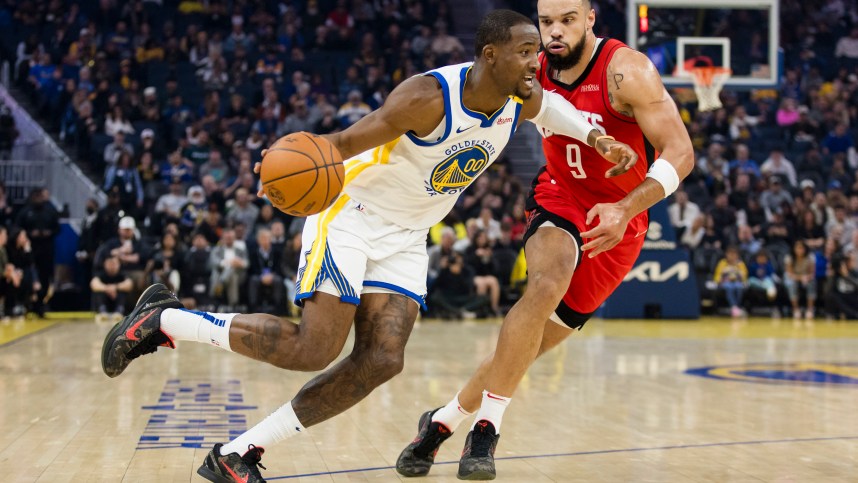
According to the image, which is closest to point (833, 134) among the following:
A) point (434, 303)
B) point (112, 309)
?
point (434, 303)

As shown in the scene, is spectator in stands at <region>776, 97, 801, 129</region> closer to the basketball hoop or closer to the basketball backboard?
the basketball backboard

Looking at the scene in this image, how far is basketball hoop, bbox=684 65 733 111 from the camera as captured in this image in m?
13.7

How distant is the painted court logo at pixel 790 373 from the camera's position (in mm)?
8508

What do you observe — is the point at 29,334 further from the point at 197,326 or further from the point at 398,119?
the point at 398,119

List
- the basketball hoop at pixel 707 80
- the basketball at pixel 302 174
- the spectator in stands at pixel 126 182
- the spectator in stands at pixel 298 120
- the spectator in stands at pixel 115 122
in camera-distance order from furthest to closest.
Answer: the spectator in stands at pixel 298 120, the spectator in stands at pixel 115 122, the spectator in stands at pixel 126 182, the basketball hoop at pixel 707 80, the basketball at pixel 302 174

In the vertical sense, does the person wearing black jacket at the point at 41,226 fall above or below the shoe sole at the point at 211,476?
above

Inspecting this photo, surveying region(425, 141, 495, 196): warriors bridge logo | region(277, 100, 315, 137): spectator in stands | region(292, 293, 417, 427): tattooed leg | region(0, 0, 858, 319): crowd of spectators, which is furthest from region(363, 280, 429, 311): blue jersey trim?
region(277, 100, 315, 137): spectator in stands

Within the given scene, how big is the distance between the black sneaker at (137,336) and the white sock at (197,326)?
1.6 inches

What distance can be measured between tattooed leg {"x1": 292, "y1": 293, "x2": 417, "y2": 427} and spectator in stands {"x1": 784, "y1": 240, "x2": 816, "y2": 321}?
526 inches

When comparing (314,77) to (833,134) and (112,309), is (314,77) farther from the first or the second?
(833,134)

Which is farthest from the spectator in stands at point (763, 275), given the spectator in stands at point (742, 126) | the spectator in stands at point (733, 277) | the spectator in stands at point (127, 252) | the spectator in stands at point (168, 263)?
the spectator in stands at point (127, 252)

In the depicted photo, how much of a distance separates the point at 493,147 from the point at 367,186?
572 millimetres

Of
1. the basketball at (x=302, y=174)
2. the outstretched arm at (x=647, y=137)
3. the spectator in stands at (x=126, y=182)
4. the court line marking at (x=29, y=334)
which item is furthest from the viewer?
the spectator in stands at (x=126, y=182)

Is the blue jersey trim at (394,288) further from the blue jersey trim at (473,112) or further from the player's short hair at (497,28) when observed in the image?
the player's short hair at (497,28)
